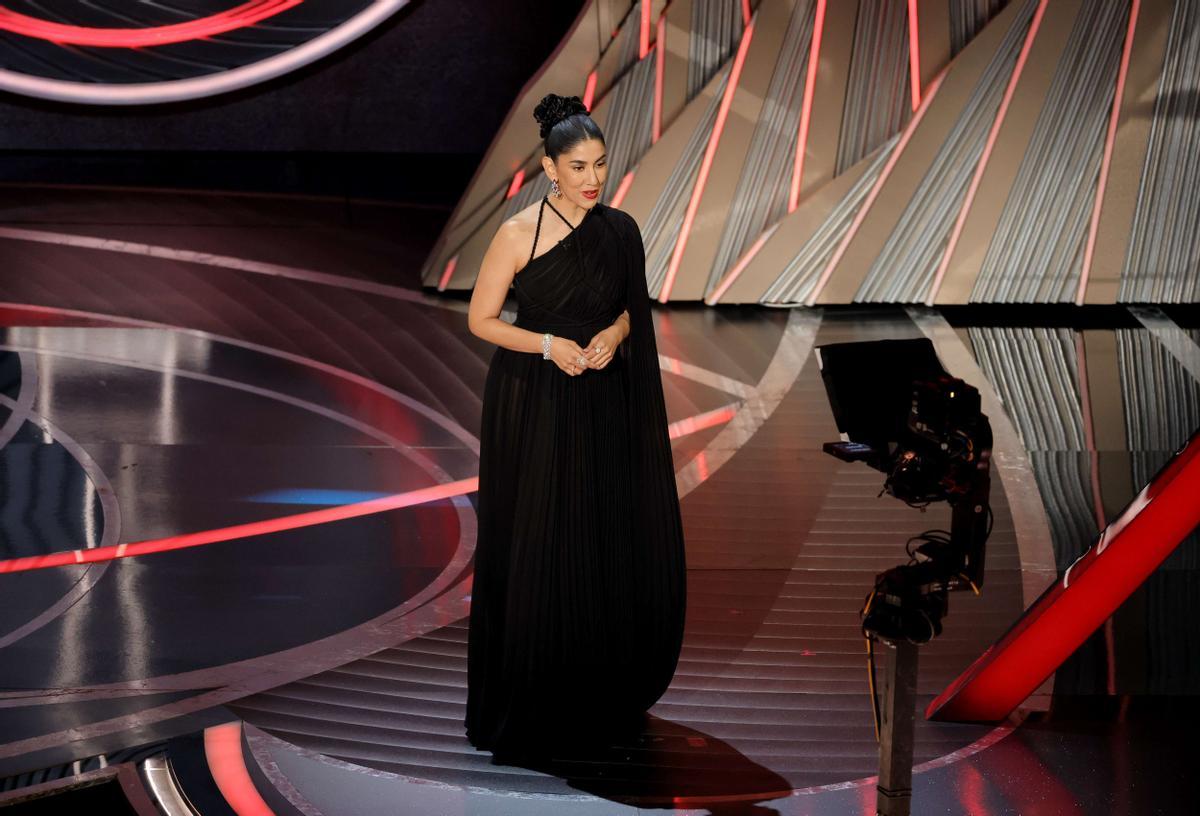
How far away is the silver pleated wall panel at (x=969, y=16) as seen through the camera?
7.71m

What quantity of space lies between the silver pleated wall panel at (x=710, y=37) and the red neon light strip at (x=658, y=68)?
5 centimetres

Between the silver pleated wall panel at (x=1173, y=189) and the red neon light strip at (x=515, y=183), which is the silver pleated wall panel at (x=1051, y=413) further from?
the red neon light strip at (x=515, y=183)

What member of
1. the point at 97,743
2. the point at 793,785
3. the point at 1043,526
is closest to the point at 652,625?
the point at 793,785

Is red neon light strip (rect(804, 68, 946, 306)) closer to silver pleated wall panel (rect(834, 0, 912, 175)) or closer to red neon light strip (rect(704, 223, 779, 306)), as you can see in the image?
silver pleated wall panel (rect(834, 0, 912, 175))

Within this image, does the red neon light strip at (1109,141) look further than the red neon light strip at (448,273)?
No

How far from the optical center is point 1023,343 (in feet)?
23.6

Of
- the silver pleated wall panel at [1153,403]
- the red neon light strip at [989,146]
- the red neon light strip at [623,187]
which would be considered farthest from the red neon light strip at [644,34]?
the silver pleated wall panel at [1153,403]

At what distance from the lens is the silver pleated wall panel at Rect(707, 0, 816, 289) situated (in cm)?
771

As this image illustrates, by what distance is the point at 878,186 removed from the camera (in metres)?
7.77

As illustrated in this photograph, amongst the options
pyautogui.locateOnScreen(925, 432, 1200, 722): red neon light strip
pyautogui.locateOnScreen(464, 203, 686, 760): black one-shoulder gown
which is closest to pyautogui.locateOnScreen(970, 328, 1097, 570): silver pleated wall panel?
pyautogui.locateOnScreen(925, 432, 1200, 722): red neon light strip

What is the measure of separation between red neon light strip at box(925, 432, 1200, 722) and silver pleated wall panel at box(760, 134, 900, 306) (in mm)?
4600

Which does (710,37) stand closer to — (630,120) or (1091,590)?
(630,120)

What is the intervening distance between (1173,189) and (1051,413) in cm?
226

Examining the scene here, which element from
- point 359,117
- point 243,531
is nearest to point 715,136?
point 243,531
